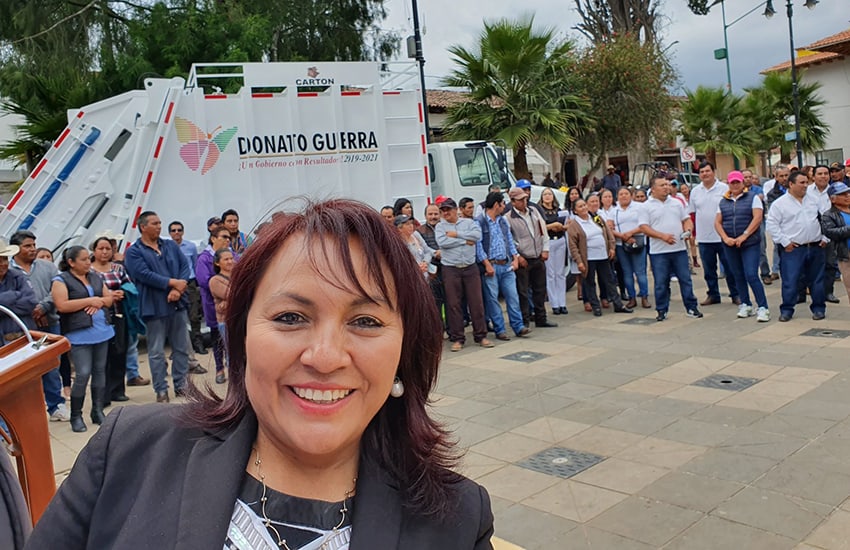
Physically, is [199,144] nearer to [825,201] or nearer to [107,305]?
[107,305]

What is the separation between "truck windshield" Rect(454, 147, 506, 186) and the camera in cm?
1352

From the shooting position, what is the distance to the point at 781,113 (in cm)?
3105

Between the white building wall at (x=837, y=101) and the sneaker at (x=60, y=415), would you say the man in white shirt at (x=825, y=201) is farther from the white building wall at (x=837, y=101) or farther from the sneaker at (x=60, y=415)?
the white building wall at (x=837, y=101)

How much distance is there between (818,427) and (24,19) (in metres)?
17.5

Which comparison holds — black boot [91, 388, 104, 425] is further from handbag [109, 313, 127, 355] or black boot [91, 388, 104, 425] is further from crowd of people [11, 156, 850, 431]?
handbag [109, 313, 127, 355]

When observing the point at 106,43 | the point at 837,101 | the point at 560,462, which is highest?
the point at 106,43

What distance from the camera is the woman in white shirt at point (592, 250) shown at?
10.6m

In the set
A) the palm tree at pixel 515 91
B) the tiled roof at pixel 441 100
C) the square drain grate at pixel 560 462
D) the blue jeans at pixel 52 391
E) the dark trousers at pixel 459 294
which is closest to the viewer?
the square drain grate at pixel 560 462

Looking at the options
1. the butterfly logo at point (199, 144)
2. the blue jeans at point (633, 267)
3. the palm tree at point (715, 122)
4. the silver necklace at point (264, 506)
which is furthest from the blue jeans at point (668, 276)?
the palm tree at point (715, 122)

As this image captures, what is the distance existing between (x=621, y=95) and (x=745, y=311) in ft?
54.9

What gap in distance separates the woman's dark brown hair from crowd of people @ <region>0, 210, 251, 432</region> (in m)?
4.57

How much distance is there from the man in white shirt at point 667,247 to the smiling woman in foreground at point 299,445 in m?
8.91

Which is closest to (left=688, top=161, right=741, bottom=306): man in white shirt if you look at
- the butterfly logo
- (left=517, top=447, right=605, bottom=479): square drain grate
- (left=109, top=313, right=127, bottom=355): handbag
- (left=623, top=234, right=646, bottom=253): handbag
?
(left=623, top=234, right=646, bottom=253): handbag

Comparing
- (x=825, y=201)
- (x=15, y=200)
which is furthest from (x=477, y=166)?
(x=15, y=200)
